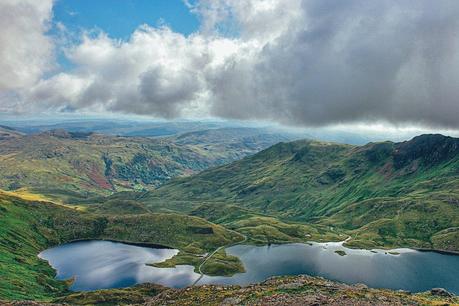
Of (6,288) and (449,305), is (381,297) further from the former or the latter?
(6,288)

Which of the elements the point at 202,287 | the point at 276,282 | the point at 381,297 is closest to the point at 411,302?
the point at 381,297

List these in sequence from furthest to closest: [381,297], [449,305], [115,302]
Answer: [115,302]
[381,297]
[449,305]

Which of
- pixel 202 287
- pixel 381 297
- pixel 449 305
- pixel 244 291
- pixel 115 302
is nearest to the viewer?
pixel 449 305

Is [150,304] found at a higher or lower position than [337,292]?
lower

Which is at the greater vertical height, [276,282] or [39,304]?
[276,282]

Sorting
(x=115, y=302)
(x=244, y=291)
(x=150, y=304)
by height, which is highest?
(x=244, y=291)

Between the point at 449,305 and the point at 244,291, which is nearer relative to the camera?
the point at 449,305

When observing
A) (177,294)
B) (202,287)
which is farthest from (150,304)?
(202,287)

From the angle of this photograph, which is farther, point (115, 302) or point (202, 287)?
point (115, 302)

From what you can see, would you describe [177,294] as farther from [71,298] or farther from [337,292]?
[71,298]
